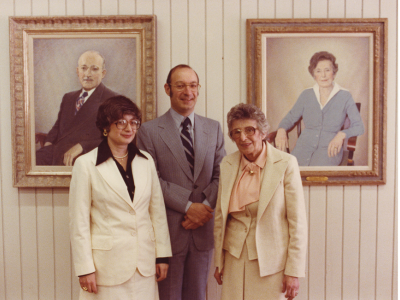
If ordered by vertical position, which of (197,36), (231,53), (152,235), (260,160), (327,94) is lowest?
(152,235)

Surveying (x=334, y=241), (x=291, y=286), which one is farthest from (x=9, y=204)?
(x=334, y=241)

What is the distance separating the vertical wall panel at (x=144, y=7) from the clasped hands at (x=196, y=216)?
147 centimetres

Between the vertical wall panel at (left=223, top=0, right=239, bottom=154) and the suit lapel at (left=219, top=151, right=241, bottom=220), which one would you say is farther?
the vertical wall panel at (left=223, top=0, right=239, bottom=154)

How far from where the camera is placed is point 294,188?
145 centimetres

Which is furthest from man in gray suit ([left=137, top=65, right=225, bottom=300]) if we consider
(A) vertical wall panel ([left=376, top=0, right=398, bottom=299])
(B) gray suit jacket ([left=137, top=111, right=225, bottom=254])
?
(A) vertical wall panel ([left=376, top=0, right=398, bottom=299])

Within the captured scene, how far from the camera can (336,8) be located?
2223 millimetres

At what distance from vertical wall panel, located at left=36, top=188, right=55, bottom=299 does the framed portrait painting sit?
1750mm

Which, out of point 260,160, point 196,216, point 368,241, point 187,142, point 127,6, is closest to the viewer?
point 260,160

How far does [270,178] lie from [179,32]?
137 cm

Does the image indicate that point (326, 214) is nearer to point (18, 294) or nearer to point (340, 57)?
point (340, 57)

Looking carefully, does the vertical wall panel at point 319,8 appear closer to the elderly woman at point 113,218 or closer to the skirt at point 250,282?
the elderly woman at point 113,218

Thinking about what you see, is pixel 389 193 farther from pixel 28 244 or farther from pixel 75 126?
pixel 28 244

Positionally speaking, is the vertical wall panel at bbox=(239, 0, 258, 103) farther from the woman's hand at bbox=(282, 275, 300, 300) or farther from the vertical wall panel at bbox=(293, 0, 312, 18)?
the woman's hand at bbox=(282, 275, 300, 300)

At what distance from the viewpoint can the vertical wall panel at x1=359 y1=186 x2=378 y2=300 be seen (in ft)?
7.50
